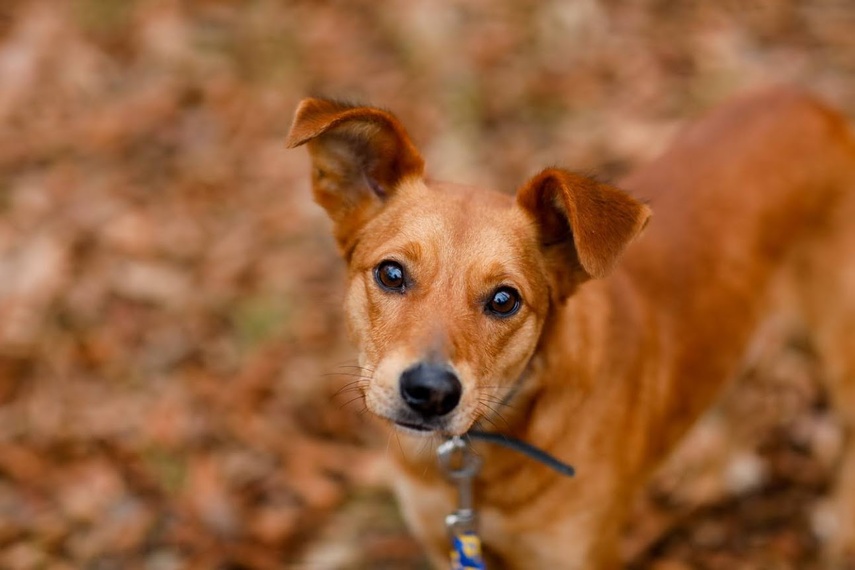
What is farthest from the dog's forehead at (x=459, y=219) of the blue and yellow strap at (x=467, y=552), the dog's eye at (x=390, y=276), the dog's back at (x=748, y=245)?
the blue and yellow strap at (x=467, y=552)

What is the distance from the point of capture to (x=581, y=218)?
2.96 m

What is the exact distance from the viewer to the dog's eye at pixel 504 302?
123 inches

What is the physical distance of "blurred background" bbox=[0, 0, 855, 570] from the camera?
15.1ft

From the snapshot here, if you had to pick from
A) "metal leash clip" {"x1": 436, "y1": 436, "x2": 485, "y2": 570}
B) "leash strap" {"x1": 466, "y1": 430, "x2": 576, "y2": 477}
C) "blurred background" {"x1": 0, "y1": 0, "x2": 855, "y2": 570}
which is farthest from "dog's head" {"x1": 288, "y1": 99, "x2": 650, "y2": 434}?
"blurred background" {"x1": 0, "y1": 0, "x2": 855, "y2": 570}

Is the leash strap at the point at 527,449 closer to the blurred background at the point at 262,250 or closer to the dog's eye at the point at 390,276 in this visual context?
the dog's eye at the point at 390,276

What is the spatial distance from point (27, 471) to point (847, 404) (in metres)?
4.40

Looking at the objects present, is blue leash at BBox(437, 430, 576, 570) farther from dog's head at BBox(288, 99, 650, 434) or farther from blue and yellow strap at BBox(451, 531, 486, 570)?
dog's head at BBox(288, 99, 650, 434)

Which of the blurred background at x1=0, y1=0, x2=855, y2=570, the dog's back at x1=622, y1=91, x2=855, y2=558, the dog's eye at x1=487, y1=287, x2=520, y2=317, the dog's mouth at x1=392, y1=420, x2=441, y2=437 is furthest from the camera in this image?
the blurred background at x1=0, y1=0, x2=855, y2=570

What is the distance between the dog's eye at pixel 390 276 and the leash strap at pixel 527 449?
0.64m

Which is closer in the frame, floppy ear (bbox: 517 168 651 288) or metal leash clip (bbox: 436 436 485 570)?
floppy ear (bbox: 517 168 651 288)

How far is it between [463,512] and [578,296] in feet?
3.20

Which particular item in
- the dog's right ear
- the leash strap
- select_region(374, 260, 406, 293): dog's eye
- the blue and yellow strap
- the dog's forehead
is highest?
the dog's right ear

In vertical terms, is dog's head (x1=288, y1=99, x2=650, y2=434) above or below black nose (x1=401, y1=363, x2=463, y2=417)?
above

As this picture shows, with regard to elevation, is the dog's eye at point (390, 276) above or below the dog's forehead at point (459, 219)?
below
